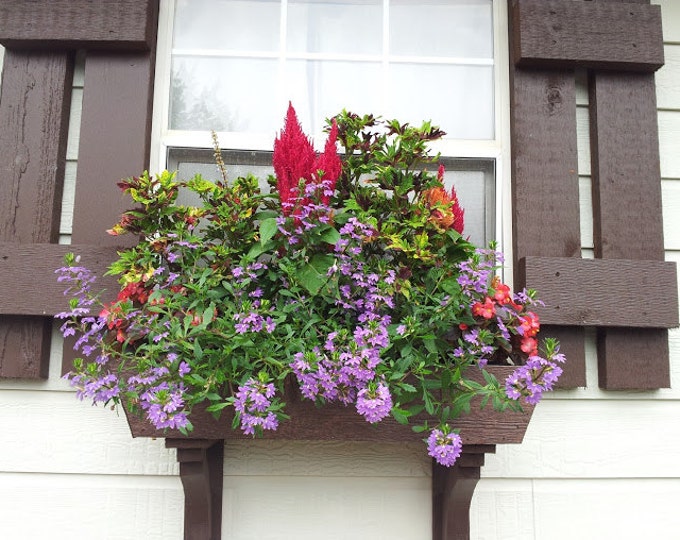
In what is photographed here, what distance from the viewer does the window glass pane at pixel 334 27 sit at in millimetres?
1851

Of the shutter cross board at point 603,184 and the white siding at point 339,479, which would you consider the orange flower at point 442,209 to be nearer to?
the shutter cross board at point 603,184

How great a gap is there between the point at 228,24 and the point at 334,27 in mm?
295

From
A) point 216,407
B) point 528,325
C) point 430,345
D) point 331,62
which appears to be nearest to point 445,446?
point 430,345

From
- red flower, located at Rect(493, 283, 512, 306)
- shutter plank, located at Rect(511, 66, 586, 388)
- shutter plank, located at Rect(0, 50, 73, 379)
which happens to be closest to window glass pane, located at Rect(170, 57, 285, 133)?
shutter plank, located at Rect(0, 50, 73, 379)

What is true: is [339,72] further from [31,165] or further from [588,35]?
[31,165]

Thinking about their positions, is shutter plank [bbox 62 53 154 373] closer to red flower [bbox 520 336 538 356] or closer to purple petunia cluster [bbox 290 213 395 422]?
purple petunia cluster [bbox 290 213 395 422]

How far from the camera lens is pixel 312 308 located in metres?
1.41

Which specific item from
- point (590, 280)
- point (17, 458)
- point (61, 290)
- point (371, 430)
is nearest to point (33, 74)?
point (61, 290)

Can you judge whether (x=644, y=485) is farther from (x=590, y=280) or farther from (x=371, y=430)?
(x=371, y=430)

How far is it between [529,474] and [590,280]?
1.66ft

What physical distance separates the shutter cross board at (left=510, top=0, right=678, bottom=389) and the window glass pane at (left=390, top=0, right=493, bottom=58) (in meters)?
0.11

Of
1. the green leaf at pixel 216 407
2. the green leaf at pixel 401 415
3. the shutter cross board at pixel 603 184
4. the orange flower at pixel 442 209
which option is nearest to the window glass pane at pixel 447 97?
the shutter cross board at pixel 603 184

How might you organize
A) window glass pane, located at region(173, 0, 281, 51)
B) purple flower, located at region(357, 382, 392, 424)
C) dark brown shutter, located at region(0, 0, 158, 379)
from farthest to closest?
window glass pane, located at region(173, 0, 281, 51) < dark brown shutter, located at region(0, 0, 158, 379) < purple flower, located at region(357, 382, 392, 424)

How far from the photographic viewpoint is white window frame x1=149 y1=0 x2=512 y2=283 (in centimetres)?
176
